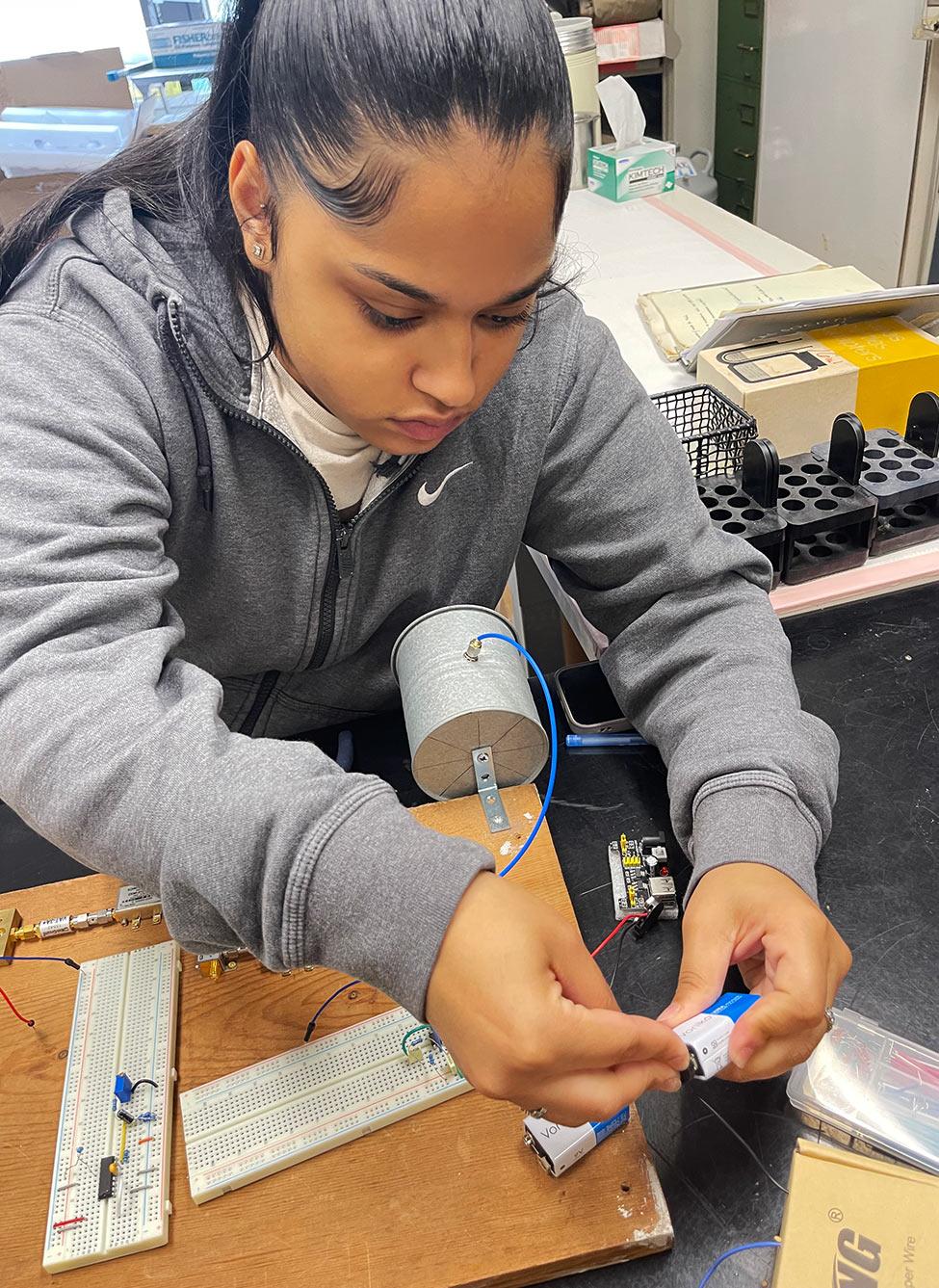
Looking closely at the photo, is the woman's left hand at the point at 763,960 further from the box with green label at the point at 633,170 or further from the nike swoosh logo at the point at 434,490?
the box with green label at the point at 633,170

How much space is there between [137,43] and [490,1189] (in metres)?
2.56

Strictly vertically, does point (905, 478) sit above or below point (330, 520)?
below

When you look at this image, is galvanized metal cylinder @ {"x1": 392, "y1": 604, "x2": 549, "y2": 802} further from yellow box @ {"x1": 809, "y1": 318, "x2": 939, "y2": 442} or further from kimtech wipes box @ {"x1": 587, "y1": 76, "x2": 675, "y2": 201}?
kimtech wipes box @ {"x1": 587, "y1": 76, "x2": 675, "y2": 201}

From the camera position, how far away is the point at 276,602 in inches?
37.6

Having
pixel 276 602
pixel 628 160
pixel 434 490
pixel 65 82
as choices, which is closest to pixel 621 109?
pixel 628 160

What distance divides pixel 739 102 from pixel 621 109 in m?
1.53

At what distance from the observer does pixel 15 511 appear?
0.64 meters

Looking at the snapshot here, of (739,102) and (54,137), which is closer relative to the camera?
(54,137)

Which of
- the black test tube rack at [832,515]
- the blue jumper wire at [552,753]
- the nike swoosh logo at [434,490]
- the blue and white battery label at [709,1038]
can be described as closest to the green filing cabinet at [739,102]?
the black test tube rack at [832,515]

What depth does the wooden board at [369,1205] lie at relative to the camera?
591 millimetres

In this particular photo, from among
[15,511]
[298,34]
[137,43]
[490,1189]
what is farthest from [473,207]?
[137,43]

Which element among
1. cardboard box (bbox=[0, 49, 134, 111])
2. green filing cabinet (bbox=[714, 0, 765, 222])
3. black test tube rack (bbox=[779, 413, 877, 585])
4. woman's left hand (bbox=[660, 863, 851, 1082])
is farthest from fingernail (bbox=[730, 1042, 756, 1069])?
green filing cabinet (bbox=[714, 0, 765, 222])

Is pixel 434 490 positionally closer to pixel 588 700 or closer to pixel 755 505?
pixel 588 700

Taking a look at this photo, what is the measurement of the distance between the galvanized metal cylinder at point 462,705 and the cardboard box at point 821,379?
0.66m
